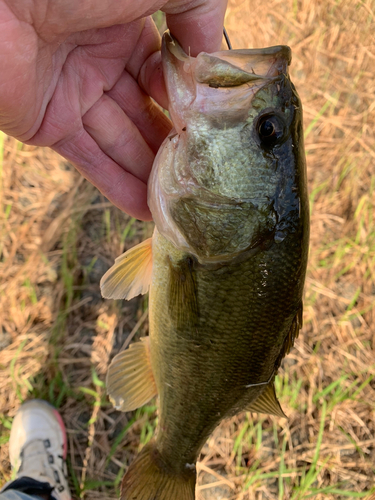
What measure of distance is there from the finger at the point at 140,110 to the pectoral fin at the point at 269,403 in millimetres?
1292

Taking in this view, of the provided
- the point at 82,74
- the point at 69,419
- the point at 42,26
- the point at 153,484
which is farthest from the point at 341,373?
the point at 42,26

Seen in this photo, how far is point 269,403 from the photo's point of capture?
1.73m

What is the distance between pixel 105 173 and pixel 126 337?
4.44ft

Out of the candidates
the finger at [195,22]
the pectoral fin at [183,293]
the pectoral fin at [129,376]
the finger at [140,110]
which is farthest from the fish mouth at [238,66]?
the pectoral fin at [129,376]

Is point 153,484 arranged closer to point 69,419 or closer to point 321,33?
point 69,419

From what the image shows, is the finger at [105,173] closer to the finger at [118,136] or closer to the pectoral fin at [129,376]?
the finger at [118,136]

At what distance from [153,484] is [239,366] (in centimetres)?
82

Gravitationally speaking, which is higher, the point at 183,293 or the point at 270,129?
the point at 270,129

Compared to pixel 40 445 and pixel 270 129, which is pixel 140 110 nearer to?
pixel 270 129

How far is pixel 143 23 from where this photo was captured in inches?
65.7

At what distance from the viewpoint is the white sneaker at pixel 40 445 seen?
2520mm

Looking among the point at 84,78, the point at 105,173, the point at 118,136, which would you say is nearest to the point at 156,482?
the point at 105,173

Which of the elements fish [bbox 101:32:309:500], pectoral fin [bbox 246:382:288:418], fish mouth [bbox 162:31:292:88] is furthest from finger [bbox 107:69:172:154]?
pectoral fin [bbox 246:382:288:418]

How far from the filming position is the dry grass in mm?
2621
